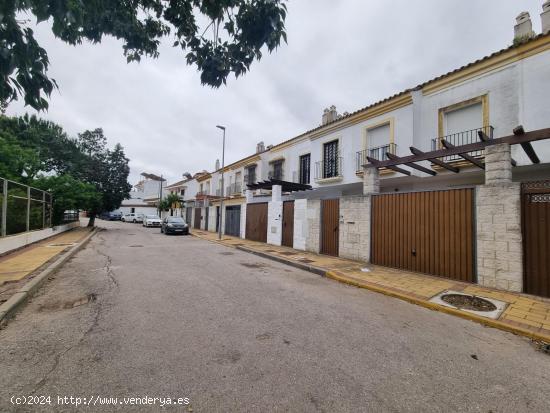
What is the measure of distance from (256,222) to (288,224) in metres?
3.32

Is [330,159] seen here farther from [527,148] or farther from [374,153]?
[527,148]

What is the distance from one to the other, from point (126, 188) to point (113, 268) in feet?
67.7

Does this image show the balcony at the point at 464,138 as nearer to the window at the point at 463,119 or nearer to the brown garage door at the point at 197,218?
the window at the point at 463,119

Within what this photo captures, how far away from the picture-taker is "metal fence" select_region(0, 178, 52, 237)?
7973mm

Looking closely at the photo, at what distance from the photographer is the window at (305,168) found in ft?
50.4

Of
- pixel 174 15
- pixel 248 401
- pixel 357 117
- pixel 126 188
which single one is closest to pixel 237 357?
pixel 248 401

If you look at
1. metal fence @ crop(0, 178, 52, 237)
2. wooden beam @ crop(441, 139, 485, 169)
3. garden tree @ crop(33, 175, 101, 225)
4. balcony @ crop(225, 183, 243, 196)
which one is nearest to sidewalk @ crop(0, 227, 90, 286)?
metal fence @ crop(0, 178, 52, 237)

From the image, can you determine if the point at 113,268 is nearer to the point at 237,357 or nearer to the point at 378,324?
the point at 237,357

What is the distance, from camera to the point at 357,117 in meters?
11.9

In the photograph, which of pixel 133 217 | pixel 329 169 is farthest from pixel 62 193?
pixel 133 217

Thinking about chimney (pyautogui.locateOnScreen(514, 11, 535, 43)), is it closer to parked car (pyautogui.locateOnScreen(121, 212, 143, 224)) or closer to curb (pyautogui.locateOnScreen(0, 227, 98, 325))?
curb (pyautogui.locateOnScreen(0, 227, 98, 325))

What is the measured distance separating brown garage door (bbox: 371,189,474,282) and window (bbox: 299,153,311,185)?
24.0ft

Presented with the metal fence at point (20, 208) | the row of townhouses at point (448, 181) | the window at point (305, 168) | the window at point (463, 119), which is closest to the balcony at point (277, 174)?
the window at point (305, 168)

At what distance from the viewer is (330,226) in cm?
995
